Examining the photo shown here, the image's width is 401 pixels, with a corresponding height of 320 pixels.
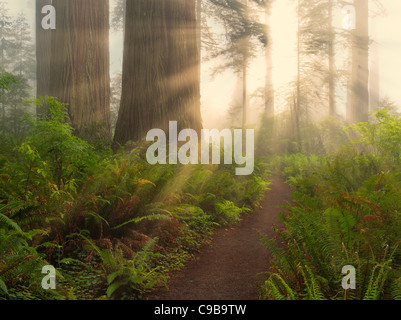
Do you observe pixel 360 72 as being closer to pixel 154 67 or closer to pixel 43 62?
pixel 154 67

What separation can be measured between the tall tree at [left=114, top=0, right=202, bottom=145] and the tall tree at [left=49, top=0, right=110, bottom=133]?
1446mm

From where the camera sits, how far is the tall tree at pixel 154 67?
7.14 metres

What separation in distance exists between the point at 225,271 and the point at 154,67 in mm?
5211

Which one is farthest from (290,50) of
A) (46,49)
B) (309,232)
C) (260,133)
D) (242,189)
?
(309,232)

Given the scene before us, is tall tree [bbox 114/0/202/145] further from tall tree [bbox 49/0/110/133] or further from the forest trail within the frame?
the forest trail

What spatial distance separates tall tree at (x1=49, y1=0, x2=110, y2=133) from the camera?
26.7 ft

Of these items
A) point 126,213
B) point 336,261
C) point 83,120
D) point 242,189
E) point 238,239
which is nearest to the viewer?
point 336,261

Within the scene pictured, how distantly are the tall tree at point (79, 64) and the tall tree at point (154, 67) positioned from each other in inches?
56.9

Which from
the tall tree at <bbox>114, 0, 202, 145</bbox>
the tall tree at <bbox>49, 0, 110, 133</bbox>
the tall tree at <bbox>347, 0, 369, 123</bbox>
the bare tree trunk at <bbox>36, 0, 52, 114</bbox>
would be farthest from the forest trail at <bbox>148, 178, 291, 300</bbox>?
the tall tree at <bbox>347, 0, 369, 123</bbox>

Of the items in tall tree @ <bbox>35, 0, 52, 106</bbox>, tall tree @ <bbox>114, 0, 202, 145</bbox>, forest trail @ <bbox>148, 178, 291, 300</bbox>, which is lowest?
forest trail @ <bbox>148, 178, 291, 300</bbox>

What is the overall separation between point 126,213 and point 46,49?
46.2 feet

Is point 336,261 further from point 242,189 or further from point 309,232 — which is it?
point 242,189

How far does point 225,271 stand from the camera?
347 cm

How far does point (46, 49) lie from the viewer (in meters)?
14.7
